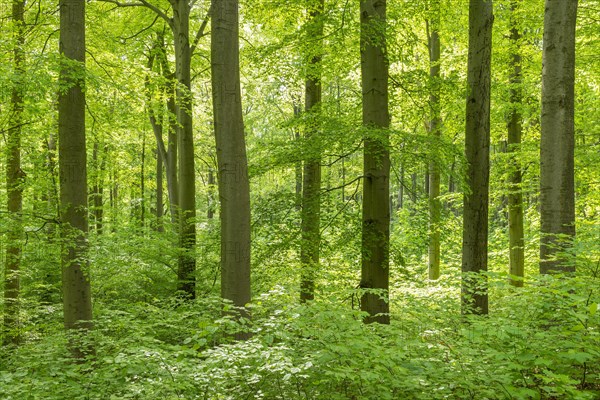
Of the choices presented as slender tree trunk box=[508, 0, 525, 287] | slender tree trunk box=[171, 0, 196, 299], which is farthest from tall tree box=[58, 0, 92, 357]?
slender tree trunk box=[508, 0, 525, 287]

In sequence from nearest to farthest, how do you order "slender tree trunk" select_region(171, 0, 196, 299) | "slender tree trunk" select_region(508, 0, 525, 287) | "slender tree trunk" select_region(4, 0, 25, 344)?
"slender tree trunk" select_region(4, 0, 25, 344), "slender tree trunk" select_region(171, 0, 196, 299), "slender tree trunk" select_region(508, 0, 525, 287)

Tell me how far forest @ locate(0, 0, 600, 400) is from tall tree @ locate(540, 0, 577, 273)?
0.10 feet

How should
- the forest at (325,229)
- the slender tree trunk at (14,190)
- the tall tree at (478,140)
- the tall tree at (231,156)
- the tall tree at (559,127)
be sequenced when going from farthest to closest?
1. the slender tree trunk at (14,190)
2. the tall tree at (478,140)
3. the tall tree at (559,127)
4. the tall tree at (231,156)
5. the forest at (325,229)

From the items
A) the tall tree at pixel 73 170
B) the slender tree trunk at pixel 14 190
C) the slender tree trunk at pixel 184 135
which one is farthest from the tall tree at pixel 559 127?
the slender tree trunk at pixel 14 190

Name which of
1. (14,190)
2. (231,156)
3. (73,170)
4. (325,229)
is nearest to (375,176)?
(325,229)

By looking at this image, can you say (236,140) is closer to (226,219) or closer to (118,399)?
(226,219)

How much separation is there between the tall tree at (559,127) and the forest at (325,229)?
1.1 inches

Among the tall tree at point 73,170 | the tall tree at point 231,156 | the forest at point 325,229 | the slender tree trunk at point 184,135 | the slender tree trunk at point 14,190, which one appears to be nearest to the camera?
the forest at point 325,229

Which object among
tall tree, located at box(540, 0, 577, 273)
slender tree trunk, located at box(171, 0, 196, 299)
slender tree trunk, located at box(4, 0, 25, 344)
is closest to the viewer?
tall tree, located at box(540, 0, 577, 273)

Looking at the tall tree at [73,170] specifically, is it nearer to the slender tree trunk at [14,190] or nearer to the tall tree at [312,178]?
the slender tree trunk at [14,190]

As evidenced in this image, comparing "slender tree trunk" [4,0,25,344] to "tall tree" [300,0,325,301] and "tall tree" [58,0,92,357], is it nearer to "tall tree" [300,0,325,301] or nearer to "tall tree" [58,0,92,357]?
"tall tree" [58,0,92,357]

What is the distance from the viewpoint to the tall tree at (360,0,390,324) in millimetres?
6414

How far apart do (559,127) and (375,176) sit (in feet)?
9.41

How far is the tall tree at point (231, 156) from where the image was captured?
5137mm
